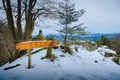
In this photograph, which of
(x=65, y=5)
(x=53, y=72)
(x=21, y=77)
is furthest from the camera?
(x=65, y=5)

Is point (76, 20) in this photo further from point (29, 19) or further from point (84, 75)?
point (84, 75)

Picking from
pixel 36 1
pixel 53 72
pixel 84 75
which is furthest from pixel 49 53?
pixel 36 1

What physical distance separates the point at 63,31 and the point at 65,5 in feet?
6.13

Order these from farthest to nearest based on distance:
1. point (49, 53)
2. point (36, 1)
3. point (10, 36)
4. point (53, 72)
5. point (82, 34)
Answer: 1. point (82, 34)
2. point (36, 1)
3. point (10, 36)
4. point (49, 53)
5. point (53, 72)

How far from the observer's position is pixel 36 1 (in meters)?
8.79

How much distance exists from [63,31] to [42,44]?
5845mm

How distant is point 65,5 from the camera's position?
37.0 feet

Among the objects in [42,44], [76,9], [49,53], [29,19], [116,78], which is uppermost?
[76,9]

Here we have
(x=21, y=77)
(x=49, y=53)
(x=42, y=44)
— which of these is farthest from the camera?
(x=49, y=53)

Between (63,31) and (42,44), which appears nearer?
(42,44)

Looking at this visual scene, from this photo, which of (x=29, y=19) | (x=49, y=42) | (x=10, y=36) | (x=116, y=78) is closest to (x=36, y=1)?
(x=29, y=19)

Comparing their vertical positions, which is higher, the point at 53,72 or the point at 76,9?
the point at 76,9

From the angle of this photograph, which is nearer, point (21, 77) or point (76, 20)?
point (21, 77)

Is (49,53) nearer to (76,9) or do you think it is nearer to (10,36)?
(10,36)
